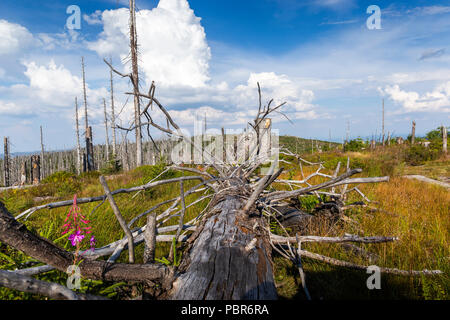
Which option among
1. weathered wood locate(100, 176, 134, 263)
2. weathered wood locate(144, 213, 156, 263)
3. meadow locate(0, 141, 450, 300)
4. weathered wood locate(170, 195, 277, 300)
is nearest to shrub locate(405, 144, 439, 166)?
meadow locate(0, 141, 450, 300)

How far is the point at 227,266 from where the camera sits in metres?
1.47

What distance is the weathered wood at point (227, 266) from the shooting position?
128cm

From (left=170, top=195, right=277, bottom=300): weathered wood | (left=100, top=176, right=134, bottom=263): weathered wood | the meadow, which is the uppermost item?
(left=100, top=176, right=134, bottom=263): weathered wood

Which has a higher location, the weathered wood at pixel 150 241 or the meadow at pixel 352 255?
the weathered wood at pixel 150 241

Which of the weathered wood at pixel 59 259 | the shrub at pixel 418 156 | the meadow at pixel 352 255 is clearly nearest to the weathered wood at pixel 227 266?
the weathered wood at pixel 59 259

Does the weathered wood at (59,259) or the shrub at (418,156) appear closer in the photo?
the weathered wood at (59,259)

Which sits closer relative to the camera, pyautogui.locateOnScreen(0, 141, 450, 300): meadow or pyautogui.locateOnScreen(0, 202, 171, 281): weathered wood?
pyautogui.locateOnScreen(0, 202, 171, 281): weathered wood

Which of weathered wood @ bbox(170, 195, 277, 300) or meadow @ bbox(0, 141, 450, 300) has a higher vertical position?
weathered wood @ bbox(170, 195, 277, 300)

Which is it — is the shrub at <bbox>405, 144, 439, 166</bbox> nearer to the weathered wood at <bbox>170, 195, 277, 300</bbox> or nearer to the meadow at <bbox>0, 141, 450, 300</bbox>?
the meadow at <bbox>0, 141, 450, 300</bbox>

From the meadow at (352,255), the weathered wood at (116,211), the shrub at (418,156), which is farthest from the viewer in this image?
the shrub at (418,156)

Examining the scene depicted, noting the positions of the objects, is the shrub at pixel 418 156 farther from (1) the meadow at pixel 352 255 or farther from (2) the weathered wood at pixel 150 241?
(2) the weathered wood at pixel 150 241

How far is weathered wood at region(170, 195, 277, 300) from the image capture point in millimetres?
1281
